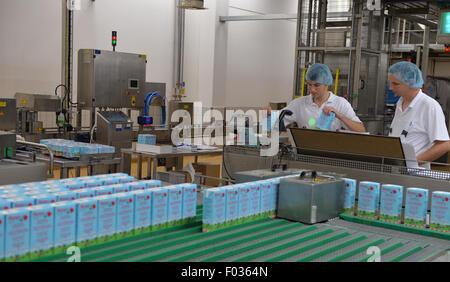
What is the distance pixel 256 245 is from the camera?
212 cm

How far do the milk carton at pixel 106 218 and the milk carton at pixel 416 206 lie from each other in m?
1.41

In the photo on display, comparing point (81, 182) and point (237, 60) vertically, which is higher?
point (237, 60)

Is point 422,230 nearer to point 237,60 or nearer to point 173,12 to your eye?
point 173,12

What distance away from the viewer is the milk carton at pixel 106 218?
2.04m

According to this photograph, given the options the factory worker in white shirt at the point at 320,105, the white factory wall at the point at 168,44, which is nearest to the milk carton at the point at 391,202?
the factory worker in white shirt at the point at 320,105

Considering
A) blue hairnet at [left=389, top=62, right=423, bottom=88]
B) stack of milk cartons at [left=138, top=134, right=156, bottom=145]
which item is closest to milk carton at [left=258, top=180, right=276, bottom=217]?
blue hairnet at [left=389, top=62, right=423, bottom=88]

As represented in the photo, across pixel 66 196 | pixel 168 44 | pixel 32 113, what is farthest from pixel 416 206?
pixel 168 44

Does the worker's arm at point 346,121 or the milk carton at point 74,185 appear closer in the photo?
the milk carton at point 74,185

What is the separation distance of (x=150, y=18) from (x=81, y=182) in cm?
788

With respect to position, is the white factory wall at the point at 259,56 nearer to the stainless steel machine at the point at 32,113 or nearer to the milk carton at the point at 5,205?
the stainless steel machine at the point at 32,113

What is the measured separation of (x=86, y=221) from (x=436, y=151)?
2.47m

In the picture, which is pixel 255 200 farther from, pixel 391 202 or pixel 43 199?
pixel 43 199
